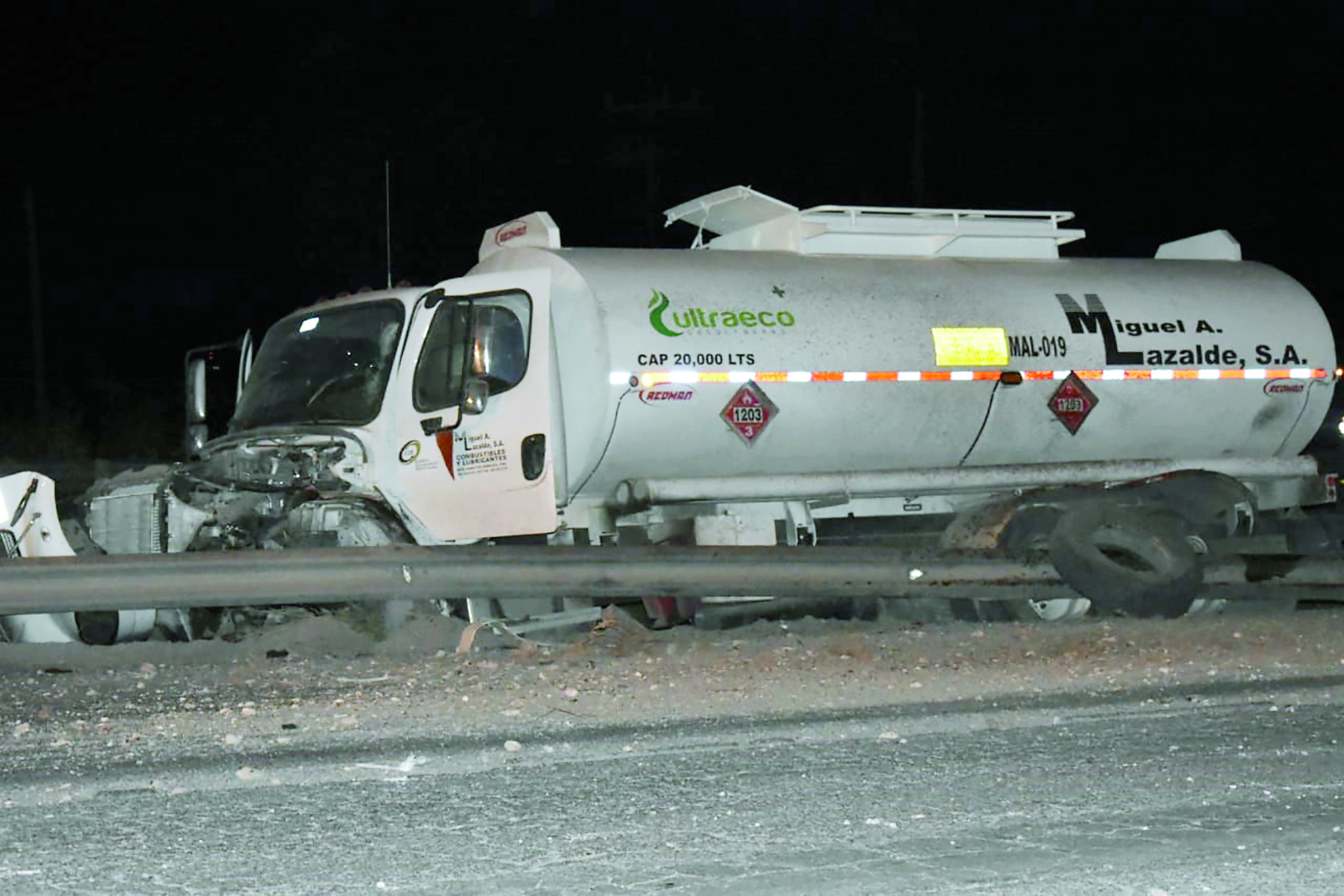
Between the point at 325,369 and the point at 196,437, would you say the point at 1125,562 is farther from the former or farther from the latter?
the point at 196,437

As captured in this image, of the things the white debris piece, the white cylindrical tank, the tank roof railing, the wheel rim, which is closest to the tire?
the wheel rim

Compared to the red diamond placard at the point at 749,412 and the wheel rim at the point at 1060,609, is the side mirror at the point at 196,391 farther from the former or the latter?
the wheel rim at the point at 1060,609

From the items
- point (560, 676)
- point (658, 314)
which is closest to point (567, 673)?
point (560, 676)

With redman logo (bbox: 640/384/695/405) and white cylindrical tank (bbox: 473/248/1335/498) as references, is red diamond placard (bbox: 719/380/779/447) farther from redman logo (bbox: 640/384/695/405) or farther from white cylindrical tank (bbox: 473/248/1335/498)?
redman logo (bbox: 640/384/695/405)

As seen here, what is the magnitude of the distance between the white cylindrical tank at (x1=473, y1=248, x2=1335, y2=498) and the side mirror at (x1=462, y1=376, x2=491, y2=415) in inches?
19.3

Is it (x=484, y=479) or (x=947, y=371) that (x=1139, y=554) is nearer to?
(x=947, y=371)

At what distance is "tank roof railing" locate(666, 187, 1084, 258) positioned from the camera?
1109 cm

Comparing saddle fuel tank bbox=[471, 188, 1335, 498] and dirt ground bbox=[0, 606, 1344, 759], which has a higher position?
saddle fuel tank bbox=[471, 188, 1335, 498]

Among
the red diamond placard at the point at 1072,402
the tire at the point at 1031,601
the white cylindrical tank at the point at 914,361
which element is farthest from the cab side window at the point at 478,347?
the red diamond placard at the point at 1072,402

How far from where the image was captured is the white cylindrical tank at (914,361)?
9.84m

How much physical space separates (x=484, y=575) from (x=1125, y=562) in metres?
4.11

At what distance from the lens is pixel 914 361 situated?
10617mm

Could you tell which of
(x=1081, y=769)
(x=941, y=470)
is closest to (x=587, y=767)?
(x=1081, y=769)

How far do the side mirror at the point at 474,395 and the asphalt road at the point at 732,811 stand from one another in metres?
3.25
